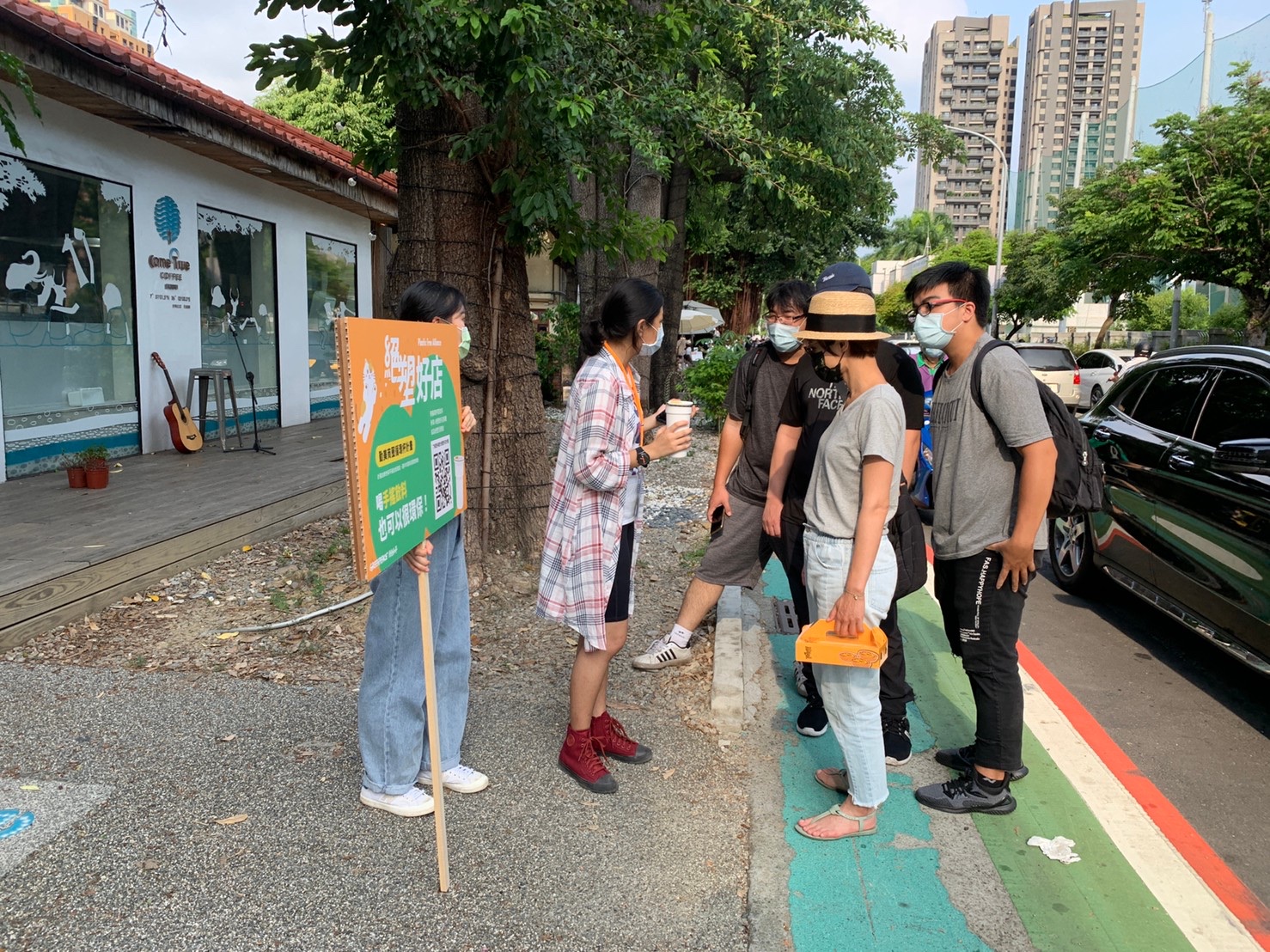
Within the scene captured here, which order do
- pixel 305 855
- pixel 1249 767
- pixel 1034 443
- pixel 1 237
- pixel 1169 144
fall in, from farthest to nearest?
pixel 1169 144, pixel 1 237, pixel 1249 767, pixel 1034 443, pixel 305 855

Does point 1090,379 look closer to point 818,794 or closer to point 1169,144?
point 1169,144

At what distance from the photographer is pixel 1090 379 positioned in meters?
23.5

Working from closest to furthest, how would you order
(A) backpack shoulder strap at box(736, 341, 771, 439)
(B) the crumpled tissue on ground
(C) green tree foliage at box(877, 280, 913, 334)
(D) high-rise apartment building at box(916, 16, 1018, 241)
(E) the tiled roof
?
(B) the crumpled tissue on ground, (A) backpack shoulder strap at box(736, 341, 771, 439), (E) the tiled roof, (C) green tree foliage at box(877, 280, 913, 334), (D) high-rise apartment building at box(916, 16, 1018, 241)

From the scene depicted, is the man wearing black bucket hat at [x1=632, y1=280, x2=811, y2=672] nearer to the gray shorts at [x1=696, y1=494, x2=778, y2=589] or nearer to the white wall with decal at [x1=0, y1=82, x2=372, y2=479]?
the gray shorts at [x1=696, y1=494, x2=778, y2=589]

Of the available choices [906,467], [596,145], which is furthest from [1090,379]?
[906,467]

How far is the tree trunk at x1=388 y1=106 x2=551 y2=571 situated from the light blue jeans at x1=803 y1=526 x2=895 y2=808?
9.79ft

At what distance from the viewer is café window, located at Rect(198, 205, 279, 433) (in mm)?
11539

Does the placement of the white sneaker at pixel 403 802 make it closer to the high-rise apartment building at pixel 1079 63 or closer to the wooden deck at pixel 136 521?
the wooden deck at pixel 136 521

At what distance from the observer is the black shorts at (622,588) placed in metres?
3.50

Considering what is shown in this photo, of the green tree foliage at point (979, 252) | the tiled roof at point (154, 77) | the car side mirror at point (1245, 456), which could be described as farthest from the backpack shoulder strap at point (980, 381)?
the green tree foliage at point (979, 252)

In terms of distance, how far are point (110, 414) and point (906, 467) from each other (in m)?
8.82

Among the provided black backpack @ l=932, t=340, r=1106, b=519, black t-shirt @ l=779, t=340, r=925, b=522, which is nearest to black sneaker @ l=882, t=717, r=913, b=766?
black t-shirt @ l=779, t=340, r=925, b=522

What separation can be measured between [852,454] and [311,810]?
2.22 m

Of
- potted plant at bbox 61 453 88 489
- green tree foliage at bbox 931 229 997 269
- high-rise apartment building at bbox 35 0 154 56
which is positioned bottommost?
potted plant at bbox 61 453 88 489
